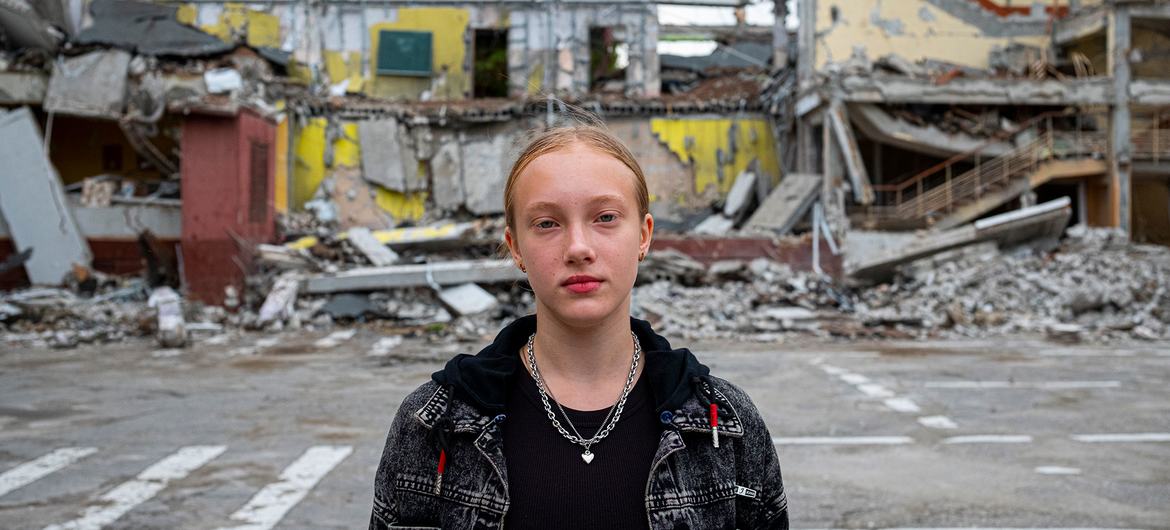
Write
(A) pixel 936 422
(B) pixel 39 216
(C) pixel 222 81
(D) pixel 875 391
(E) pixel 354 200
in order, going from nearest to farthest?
(A) pixel 936 422 → (D) pixel 875 391 → (B) pixel 39 216 → (C) pixel 222 81 → (E) pixel 354 200

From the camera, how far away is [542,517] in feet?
5.97

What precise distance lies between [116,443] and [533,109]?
19921 millimetres

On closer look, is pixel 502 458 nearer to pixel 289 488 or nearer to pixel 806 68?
pixel 289 488

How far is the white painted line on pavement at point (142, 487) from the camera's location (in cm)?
566

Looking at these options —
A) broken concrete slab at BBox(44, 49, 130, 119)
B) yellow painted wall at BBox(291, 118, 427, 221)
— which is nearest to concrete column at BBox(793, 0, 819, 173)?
yellow painted wall at BBox(291, 118, 427, 221)

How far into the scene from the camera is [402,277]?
60.8 feet

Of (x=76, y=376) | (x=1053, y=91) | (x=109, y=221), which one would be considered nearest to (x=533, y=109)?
(x=109, y=221)

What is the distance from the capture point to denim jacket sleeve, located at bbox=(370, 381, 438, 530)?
1.92 m

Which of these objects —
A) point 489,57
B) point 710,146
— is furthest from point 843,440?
point 489,57

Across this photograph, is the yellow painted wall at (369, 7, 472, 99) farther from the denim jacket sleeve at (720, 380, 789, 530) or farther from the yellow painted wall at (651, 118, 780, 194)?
the denim jacket sleeve at (720, 380, 789, 530)

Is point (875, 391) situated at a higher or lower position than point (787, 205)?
lower

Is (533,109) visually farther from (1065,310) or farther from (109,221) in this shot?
(1065,310)

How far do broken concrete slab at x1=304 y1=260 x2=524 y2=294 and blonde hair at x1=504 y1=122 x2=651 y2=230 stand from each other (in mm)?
16338

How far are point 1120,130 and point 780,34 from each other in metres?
9.72
